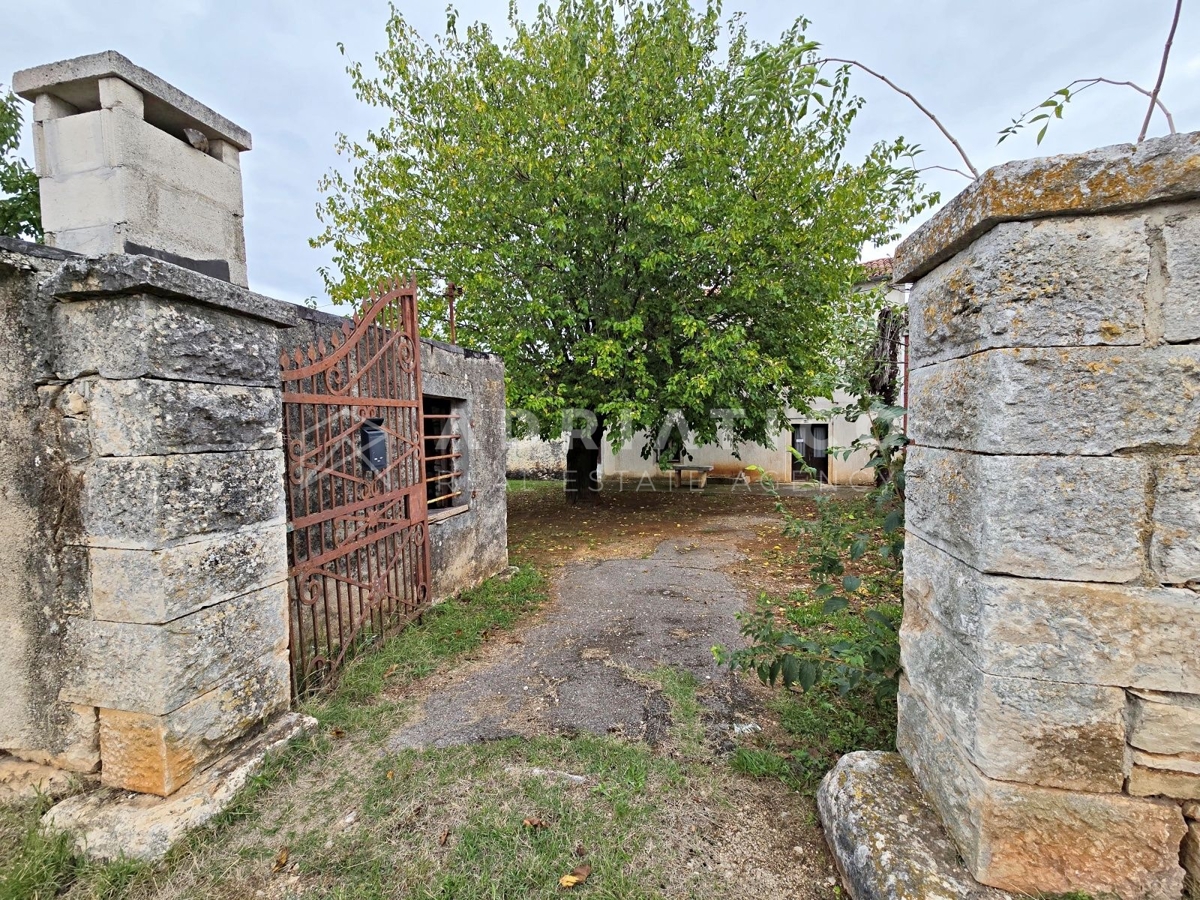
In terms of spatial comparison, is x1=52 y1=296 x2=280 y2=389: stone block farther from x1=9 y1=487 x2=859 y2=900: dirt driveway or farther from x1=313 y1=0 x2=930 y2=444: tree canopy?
x1=313 y1=0 x2=930 y2=444: tree canopy

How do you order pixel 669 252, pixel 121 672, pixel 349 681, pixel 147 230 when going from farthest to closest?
pixel 669 252 < pixel 349 681 < pixel 147 230 < pixel 121 672

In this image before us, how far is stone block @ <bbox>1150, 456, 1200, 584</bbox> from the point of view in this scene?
1145 millimetres

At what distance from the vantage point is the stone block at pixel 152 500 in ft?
5.53

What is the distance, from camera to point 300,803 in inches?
74.5

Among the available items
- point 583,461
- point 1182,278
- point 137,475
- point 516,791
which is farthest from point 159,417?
point 583,461

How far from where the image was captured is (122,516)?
170cm

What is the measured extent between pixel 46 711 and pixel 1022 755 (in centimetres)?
308

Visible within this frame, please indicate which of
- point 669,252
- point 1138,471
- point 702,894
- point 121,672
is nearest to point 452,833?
point 702,894

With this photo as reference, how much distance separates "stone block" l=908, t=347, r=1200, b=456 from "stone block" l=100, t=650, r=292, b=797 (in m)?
2.60

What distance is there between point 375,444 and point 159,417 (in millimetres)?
1915

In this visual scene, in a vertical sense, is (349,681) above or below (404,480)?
below

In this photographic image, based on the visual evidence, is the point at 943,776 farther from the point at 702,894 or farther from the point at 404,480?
the point at 404,480

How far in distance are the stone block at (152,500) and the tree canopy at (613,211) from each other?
15.5 feet

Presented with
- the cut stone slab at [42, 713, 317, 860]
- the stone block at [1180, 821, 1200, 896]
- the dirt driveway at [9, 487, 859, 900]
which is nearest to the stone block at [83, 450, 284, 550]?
the cut stone slab at [42, 713, 317, 860]
